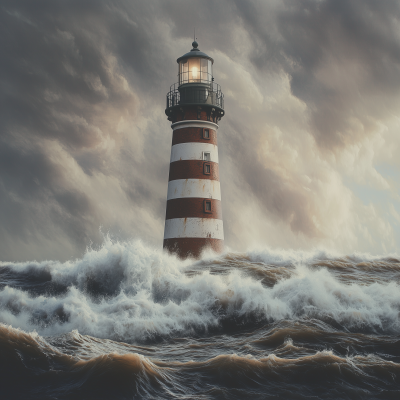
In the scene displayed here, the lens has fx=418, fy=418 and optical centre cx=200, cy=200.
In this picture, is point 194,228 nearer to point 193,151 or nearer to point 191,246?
point 191,246

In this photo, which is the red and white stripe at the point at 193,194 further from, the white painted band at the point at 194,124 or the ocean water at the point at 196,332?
the ocean water at the point at 196,332

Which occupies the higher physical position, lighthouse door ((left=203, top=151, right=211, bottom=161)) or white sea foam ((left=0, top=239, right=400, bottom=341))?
lighthouse door ((left=203, top=151, right=211, bottom=161))

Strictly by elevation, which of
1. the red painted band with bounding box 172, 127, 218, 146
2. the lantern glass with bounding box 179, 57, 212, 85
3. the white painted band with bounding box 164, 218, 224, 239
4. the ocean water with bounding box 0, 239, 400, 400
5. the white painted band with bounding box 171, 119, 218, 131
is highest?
the lantern glass with bounding box 179, 57, 212, 85

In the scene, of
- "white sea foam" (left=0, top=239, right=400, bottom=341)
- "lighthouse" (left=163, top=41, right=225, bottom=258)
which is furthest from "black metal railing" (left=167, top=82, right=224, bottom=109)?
"white sea foam" (left=0, top=239, right=400, bottom=341)

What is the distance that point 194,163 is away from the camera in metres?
16.7

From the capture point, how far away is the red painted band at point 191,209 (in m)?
16.3

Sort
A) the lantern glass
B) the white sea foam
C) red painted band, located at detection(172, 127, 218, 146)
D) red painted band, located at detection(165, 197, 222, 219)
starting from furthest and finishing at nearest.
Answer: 1. the lantern glass
2. red painted band, located at detection(172, 127, 218, 146)
3. red painted band, located at detection(165, 197, 222, 219)
4. the white sea foam

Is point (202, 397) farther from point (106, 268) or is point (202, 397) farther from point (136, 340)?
point (106, 268)

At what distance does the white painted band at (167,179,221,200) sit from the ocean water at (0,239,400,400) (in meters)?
3.74

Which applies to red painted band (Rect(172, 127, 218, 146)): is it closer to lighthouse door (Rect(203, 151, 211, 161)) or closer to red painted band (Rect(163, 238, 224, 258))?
lighthouse door (Rect(203, 151, 211, 161))

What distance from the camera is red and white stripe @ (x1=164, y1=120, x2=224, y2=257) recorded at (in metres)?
16.2

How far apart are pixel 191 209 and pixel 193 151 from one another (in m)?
2.38

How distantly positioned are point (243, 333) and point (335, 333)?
1.69 metres

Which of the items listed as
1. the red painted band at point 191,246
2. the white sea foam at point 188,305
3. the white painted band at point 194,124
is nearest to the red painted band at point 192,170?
the white painted band at point 194,124
